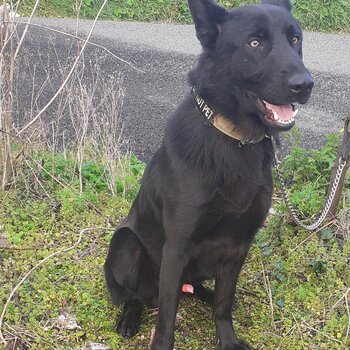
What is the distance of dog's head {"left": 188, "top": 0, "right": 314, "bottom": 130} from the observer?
2320 millimetres

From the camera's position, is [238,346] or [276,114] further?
[238,346]

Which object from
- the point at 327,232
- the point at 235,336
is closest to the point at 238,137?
the point at 235,336

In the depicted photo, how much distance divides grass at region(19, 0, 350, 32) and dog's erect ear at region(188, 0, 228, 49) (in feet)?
22.6

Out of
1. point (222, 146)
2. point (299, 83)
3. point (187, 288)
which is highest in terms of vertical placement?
point (299, 83)

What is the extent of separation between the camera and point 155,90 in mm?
6500

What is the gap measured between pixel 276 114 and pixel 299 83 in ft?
0.62

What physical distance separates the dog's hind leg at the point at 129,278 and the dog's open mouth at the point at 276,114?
943mm

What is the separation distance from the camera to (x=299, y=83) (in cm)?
227

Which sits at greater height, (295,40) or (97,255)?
(295,40)

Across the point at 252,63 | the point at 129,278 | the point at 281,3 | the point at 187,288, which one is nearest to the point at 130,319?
the point at 129,278

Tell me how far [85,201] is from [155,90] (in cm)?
288

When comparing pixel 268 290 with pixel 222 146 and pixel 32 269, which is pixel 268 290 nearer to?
pixel 222 146

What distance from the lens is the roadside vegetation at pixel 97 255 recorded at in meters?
2.93

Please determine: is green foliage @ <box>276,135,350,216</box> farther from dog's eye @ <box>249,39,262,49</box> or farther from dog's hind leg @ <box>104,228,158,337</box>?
dog's eye @ <box>249,39,262,49</box>
